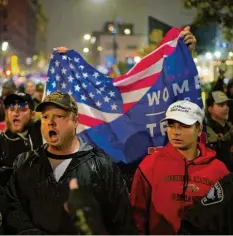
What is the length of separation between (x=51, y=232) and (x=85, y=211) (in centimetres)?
156

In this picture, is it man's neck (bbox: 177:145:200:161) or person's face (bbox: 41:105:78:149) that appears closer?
person's face (bbox: 41:105:78:149)

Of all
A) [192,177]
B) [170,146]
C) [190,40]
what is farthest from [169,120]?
[190,40]

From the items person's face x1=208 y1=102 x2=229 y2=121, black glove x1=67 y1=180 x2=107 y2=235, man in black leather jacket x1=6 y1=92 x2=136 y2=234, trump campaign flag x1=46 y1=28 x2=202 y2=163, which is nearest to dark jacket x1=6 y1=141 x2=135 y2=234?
man in black leather jacket x1=6 y1=92 x2=136 y2=234

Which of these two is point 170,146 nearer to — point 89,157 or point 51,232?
point 89,157

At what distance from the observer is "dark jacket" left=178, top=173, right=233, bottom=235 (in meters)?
2.65

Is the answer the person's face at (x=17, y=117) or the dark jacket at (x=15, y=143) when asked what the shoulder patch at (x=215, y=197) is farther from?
the person's face at (x=17, y=117)

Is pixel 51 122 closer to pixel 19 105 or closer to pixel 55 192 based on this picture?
pixel 55 192

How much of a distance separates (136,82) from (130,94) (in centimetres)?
16

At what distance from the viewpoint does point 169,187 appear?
3.52 meters

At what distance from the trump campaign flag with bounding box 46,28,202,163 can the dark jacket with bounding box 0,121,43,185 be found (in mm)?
473

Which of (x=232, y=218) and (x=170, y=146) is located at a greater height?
(x=170, y=146)

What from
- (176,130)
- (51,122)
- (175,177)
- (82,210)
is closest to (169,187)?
(175,177)

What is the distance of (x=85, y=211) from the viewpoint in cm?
157

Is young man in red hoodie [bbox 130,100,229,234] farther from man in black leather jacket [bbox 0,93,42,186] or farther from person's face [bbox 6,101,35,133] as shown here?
person's face [bbox 6,101,35,133]
